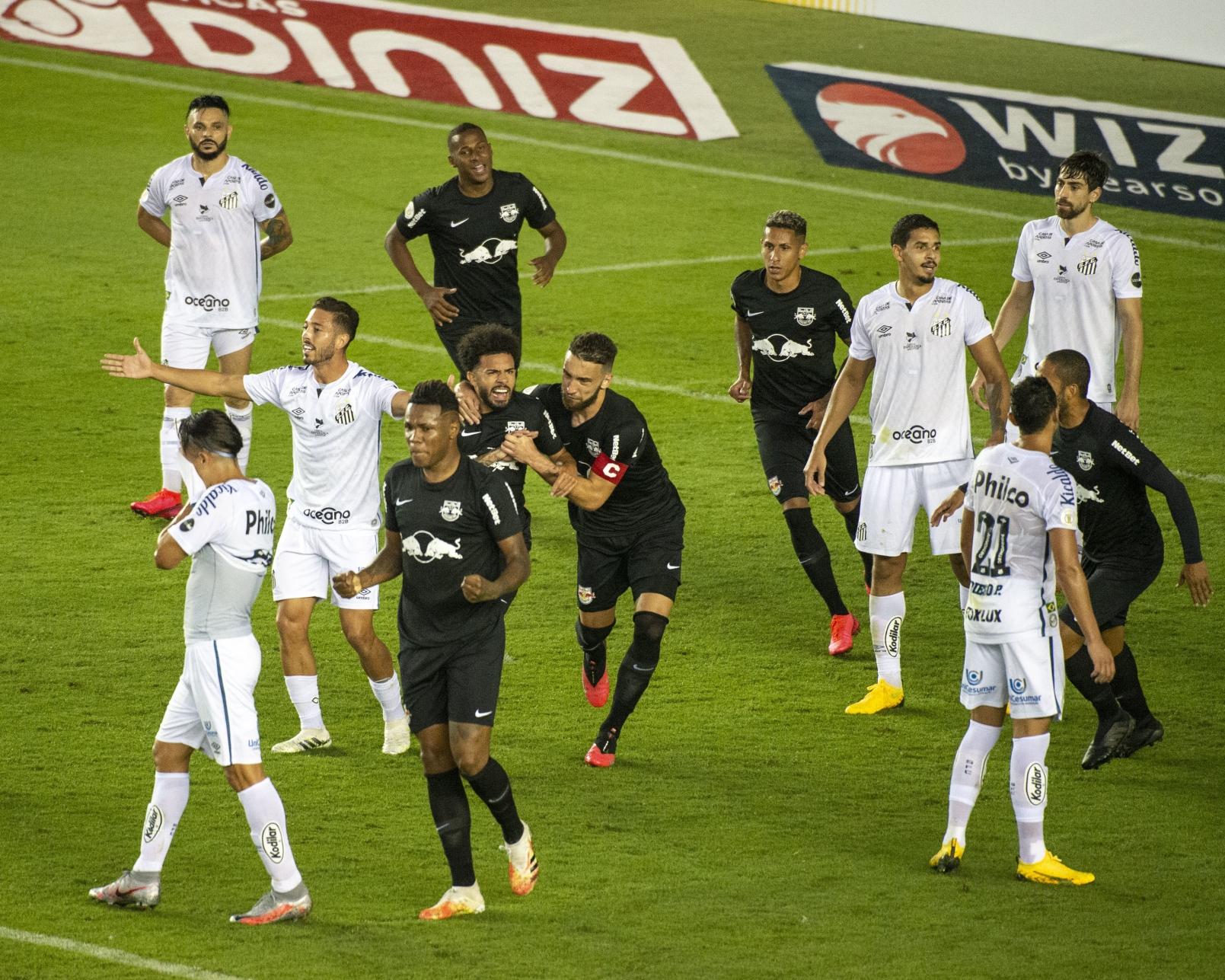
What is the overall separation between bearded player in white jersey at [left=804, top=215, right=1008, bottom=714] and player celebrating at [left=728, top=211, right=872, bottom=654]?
78 centimetres

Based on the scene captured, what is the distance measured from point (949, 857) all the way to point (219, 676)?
274 cm

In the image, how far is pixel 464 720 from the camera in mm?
6484

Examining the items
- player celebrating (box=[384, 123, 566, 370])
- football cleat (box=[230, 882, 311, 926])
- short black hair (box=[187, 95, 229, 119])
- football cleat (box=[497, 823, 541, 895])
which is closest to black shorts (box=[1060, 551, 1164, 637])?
football cleat (box=[497, 823, 541, 895])

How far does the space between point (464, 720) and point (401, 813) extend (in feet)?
3.74

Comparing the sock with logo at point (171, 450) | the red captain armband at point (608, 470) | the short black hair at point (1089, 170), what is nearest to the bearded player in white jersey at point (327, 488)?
the red captain armband at point (608, 470)

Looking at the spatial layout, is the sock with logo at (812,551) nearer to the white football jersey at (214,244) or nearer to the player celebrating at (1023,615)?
the player celebrating at (1023,615)

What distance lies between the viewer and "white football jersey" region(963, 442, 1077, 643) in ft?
21.7

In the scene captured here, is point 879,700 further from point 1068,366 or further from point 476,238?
point 476,238

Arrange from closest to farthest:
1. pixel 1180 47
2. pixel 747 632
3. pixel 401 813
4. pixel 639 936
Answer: pixel 639 936
pixel 401 813
pixel 747 632
pixel 1180 47

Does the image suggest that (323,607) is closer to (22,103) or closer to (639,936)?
(639,936)

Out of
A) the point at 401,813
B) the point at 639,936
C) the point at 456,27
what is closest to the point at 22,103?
the point at 456,27

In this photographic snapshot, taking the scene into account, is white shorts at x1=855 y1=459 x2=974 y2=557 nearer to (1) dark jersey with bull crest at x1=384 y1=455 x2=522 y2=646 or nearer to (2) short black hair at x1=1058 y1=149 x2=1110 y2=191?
(2) short black hair at x1=1058 y1=149 x2=1110 y2=191

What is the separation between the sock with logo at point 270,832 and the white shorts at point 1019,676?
8.27ft

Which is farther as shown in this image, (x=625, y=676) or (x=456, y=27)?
(x=456, y=27)
